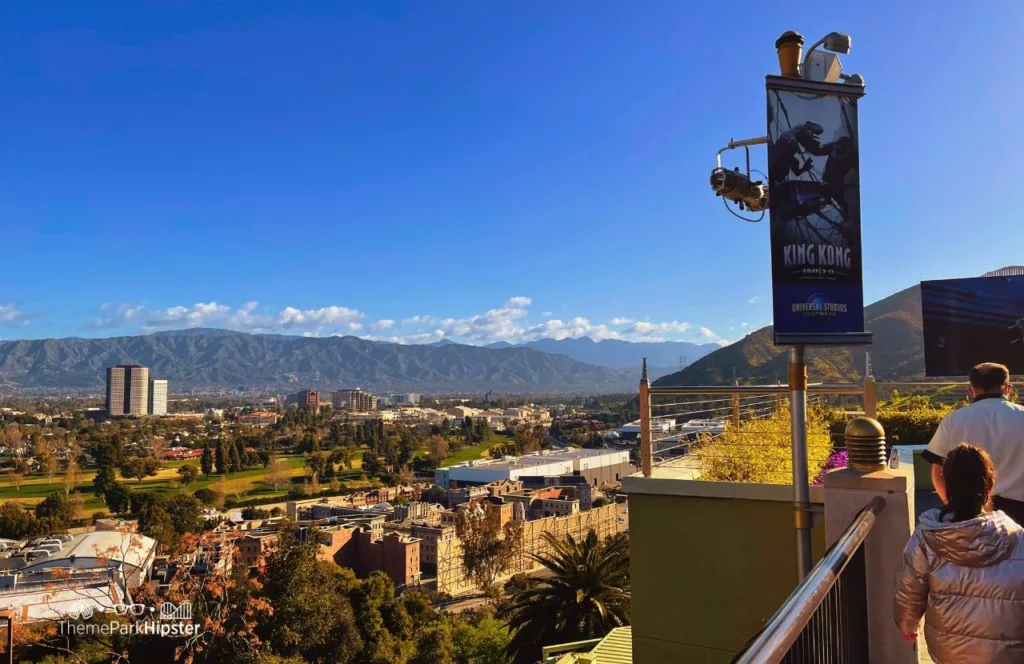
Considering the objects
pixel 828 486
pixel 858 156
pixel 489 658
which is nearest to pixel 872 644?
pixel 828 486

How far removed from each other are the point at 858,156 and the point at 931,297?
437 inches

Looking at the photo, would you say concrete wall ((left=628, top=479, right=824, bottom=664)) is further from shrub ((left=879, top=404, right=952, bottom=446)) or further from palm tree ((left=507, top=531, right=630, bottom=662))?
shrub ((left=879, top=404, right=952, bottom=446))

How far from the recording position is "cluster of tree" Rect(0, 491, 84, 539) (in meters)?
35.8

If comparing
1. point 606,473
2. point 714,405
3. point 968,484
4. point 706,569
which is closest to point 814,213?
point 968,484

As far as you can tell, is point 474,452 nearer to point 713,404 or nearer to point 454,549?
point 454,549

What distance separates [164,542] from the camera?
97.1 feet

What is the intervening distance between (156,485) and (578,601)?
56.0m

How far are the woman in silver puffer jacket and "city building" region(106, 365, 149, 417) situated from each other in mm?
152363

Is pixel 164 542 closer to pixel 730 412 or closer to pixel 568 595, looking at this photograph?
pixel 568 595

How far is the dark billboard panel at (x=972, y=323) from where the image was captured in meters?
11.3

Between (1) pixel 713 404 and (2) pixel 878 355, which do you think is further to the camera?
(2) pixel 878 355

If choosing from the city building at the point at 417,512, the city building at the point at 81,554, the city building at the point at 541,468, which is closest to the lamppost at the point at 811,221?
the city building at the point at 81,554

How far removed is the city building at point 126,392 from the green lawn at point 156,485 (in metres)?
81.7

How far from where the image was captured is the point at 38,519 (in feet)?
121
